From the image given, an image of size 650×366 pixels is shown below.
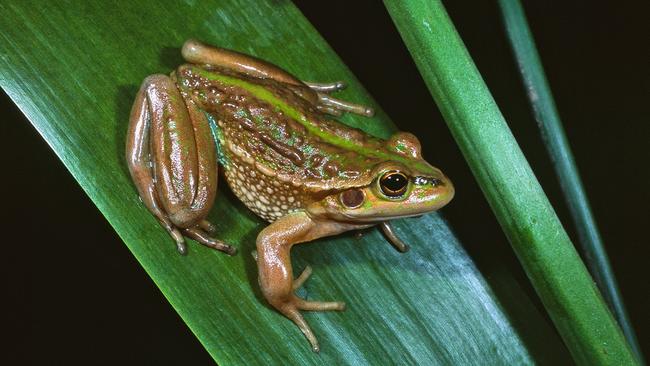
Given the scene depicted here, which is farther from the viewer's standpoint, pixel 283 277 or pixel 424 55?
pixel 283 277

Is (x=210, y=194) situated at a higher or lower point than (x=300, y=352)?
higher

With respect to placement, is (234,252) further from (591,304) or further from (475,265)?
(591,304)

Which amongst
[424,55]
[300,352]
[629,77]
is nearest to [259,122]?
[300,352]

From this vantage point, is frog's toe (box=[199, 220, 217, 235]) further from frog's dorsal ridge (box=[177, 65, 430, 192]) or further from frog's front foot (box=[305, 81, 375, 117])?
frog's front foot (box=[305, 81, 375, 117])

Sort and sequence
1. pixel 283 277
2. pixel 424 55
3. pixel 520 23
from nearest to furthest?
pixel 424 55 < pixel 520 23 < pixel 283 277

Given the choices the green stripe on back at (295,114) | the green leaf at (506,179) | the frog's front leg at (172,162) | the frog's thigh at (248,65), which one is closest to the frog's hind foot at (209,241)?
the frog's front leg at (172,162)

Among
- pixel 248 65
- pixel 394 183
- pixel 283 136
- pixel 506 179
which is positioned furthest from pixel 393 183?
pixel 506 179
